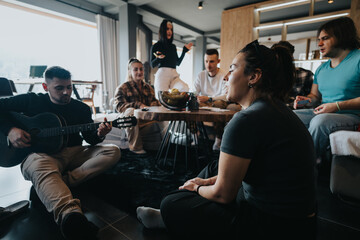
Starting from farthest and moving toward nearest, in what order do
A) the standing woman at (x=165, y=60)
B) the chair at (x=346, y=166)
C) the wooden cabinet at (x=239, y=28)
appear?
the wooden cabinet at (x=239, y=28) < the standing woman at (x=165, y=60) < the chair at (x=346, y=166)

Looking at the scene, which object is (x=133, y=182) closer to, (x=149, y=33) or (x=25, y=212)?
(x=25, y=212)

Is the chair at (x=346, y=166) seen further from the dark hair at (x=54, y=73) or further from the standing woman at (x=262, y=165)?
the dark hair at (x=54, y=73)

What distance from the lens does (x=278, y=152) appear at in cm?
66

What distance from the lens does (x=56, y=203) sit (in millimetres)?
1075

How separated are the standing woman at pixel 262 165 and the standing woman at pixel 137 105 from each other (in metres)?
1.77

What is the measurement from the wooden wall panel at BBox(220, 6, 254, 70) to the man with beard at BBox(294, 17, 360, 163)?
343cm

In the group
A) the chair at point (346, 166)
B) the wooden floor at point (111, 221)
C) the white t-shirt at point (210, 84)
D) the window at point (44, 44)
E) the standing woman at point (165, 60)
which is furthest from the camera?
the window at point (44, 44)

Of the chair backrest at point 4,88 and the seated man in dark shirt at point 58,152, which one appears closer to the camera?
the seated man in dark shirt at point 58,152

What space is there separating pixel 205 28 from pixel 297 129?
799 centimetres

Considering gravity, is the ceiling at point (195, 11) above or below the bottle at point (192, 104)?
above

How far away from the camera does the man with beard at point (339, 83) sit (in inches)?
61.4

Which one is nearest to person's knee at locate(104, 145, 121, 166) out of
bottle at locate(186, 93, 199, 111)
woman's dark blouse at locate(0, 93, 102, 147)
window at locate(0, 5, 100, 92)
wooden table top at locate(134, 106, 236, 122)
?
woman's dark blouse at locate(0, 93, 102, 147)

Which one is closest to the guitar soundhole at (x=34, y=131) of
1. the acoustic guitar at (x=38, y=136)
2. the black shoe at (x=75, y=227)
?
the acoustic guitar at (x=38, y=136)

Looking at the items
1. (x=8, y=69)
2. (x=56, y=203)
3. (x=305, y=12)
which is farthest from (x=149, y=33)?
(x=56, y=203)
